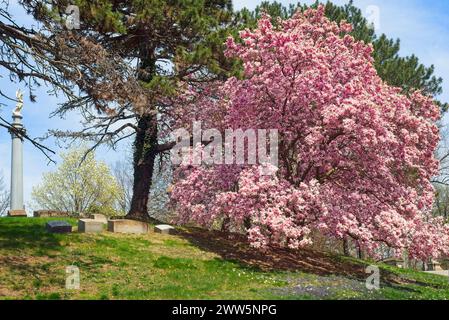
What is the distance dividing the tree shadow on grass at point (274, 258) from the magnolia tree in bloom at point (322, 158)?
746 millimetres

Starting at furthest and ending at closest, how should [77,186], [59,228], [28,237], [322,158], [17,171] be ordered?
[77,186] → [17,171] → [322,158] → [59,228] → [28,237]

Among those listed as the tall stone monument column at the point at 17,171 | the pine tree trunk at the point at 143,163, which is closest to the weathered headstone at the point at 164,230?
the pine tree trunk at the point at 143,163

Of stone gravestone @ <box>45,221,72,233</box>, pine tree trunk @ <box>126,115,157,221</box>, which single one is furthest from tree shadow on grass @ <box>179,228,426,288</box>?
stone gravestone @ <box>45,221,72,233</box>

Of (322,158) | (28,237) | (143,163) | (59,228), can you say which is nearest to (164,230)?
(59,228)

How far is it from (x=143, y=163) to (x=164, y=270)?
10.1 meters

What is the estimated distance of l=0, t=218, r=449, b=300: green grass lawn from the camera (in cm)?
1285

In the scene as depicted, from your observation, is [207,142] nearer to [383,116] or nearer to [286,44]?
[286,44]

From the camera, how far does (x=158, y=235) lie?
66.3ft

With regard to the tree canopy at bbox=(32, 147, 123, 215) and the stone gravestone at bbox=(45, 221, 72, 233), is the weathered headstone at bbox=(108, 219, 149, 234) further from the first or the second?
the tree canopy at bbox=(32, 147, 123, 215)

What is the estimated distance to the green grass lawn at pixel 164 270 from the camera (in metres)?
12.9

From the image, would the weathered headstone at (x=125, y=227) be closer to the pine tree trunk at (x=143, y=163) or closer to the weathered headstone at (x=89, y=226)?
the weathered headstone at (x=89, y=226)

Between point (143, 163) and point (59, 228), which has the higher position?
point (143, 163)

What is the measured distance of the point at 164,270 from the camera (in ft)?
50.6

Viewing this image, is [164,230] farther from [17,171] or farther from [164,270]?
[17,171]
